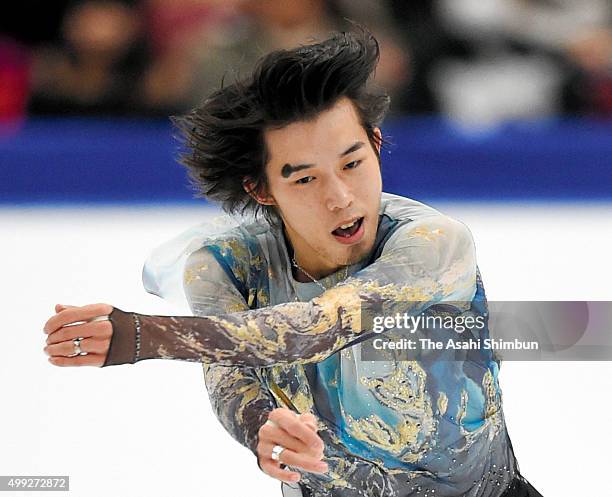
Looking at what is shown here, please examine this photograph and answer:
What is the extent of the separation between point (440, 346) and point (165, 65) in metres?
2.65

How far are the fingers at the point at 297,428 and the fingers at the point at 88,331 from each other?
29 centimetres

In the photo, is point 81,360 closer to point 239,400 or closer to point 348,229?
point 239,400

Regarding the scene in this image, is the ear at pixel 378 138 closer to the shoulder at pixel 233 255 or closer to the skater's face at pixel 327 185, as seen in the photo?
the skater's face at pixel 327 185

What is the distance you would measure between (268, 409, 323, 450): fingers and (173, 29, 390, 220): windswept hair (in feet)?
1.42

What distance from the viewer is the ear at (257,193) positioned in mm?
2021

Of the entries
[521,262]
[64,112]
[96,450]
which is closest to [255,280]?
[96,450]

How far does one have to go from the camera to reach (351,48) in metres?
1.96

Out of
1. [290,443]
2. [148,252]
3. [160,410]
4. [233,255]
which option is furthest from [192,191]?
[290,443]

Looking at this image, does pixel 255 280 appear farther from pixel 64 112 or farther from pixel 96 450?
pixel 64 112

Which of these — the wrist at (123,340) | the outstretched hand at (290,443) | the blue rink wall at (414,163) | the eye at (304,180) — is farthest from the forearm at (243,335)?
the blue rink wall at (414,163)

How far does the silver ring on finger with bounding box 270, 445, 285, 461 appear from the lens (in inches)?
69.8

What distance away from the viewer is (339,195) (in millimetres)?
1912

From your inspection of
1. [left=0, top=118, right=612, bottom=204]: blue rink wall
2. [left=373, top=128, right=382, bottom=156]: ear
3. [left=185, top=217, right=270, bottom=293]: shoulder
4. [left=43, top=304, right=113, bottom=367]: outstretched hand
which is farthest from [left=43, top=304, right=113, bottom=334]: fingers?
[left=0, top=118, right=612, bottom=204]: blue rink wall

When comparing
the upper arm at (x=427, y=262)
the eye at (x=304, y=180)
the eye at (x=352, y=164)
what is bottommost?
the upper arm at (x=427, y=262)
